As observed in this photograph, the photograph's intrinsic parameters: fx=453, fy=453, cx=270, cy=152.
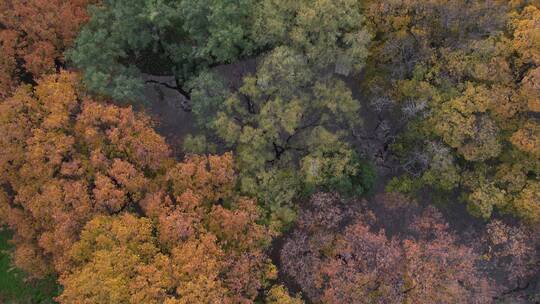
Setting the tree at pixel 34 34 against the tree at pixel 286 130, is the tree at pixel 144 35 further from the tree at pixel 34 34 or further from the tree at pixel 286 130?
the tree at pixel 286 130

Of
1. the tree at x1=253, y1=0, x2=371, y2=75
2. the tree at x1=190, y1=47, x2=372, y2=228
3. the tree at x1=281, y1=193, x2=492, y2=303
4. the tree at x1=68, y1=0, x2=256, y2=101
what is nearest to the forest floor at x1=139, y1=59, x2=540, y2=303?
the tree at x1=281, y1=193, x2=492, y2=303

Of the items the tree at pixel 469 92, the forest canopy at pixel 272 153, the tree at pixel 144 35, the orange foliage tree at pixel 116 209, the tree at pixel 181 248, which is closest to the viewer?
the tree at pixel 181 248

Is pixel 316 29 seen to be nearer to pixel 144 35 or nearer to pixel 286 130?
pixel 286 130

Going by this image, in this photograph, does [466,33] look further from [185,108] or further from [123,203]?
[123,203]

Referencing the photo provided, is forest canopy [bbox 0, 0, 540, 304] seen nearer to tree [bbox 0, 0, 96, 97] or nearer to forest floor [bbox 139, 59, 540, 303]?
tree [bbox 0, 0, 96, 97]

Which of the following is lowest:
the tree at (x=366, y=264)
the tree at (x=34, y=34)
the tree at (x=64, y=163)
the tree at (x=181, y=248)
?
the tree at (x=366, y=264)

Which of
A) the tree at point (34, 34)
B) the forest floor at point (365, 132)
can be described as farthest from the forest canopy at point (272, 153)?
the forest floor at point (365, 132)
